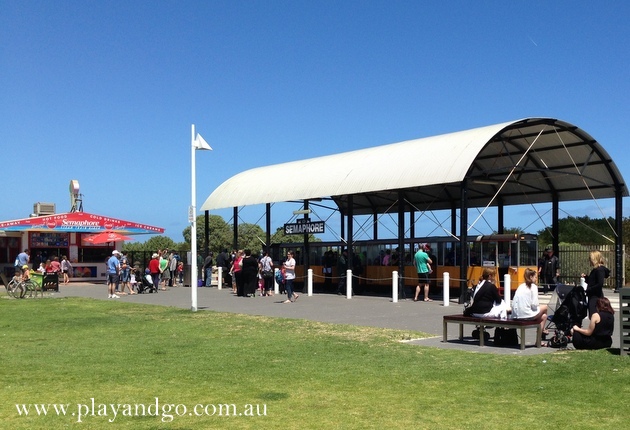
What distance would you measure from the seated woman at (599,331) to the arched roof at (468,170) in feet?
39.7

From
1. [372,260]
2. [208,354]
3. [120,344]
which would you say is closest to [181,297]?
[372,260]

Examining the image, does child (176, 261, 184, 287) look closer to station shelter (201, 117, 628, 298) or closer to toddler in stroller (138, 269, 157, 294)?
station shelter (201, 117, 628, 298)

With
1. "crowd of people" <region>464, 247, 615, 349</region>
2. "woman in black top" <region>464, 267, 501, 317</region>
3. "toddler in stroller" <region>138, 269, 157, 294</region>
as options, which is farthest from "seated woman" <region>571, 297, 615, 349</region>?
"toddler in stroller" <region>138, 269, 157, 294</region>

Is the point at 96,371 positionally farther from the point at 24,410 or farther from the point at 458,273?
the point at 458,273

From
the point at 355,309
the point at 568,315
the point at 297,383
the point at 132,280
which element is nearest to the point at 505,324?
the point at 568,315

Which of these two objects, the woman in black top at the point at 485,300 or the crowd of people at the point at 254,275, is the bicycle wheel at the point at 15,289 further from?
the woman in black top at the point at 485,300

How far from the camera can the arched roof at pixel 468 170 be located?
82.8 ft

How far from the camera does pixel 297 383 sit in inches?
371

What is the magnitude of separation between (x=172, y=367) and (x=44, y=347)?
3.64 m

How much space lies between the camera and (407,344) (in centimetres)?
1306

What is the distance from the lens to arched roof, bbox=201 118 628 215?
82.8 feet

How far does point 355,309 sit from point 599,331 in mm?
10261

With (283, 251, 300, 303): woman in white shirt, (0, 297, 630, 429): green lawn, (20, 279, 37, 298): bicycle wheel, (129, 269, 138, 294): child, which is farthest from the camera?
(129, 269, 138, 294): child

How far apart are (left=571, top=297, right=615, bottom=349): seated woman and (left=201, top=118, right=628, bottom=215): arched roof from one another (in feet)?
39.7
